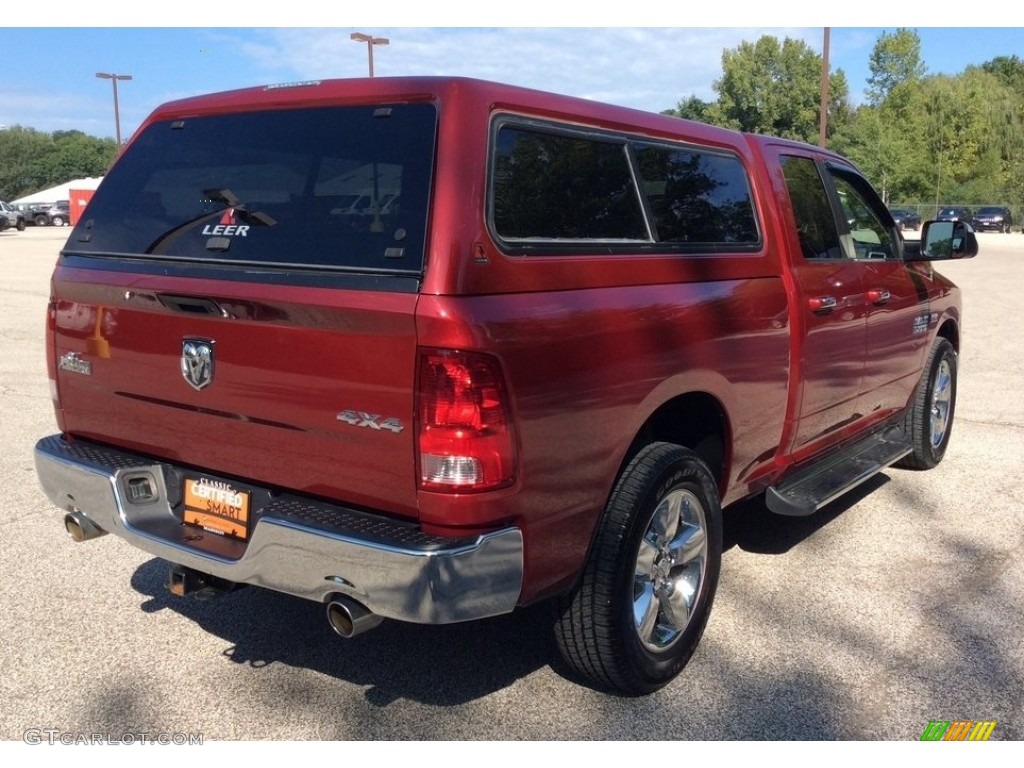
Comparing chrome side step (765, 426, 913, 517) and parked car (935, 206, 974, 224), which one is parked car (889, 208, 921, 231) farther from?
chrome side step (765, 426, 913, 517)

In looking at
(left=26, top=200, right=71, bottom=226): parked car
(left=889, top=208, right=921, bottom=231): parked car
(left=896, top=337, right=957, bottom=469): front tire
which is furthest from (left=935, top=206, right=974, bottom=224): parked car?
(left=26, top=200, right=71, bottom=226): parked car

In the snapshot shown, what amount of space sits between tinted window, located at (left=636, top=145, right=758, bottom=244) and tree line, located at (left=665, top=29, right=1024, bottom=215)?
5524 centimetres

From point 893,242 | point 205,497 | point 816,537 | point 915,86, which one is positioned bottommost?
point 816,537

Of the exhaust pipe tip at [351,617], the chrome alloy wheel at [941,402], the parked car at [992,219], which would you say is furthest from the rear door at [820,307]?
the parked car at [992,219]

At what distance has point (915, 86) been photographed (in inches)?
2554

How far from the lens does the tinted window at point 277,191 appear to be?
2.79 m

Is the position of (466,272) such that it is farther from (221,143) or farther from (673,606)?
(673,606)

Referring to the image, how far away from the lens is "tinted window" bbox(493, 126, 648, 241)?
287cm

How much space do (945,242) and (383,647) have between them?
12.4 feet

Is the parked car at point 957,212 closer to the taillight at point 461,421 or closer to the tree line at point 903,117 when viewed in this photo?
the tree line at point 903,117

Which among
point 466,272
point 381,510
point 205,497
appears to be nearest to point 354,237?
point 466,272

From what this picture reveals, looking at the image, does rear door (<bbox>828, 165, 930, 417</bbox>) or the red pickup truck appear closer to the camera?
the red pickup truck

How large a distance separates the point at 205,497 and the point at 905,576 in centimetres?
309

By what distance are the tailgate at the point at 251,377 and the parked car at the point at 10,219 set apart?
164 ft
